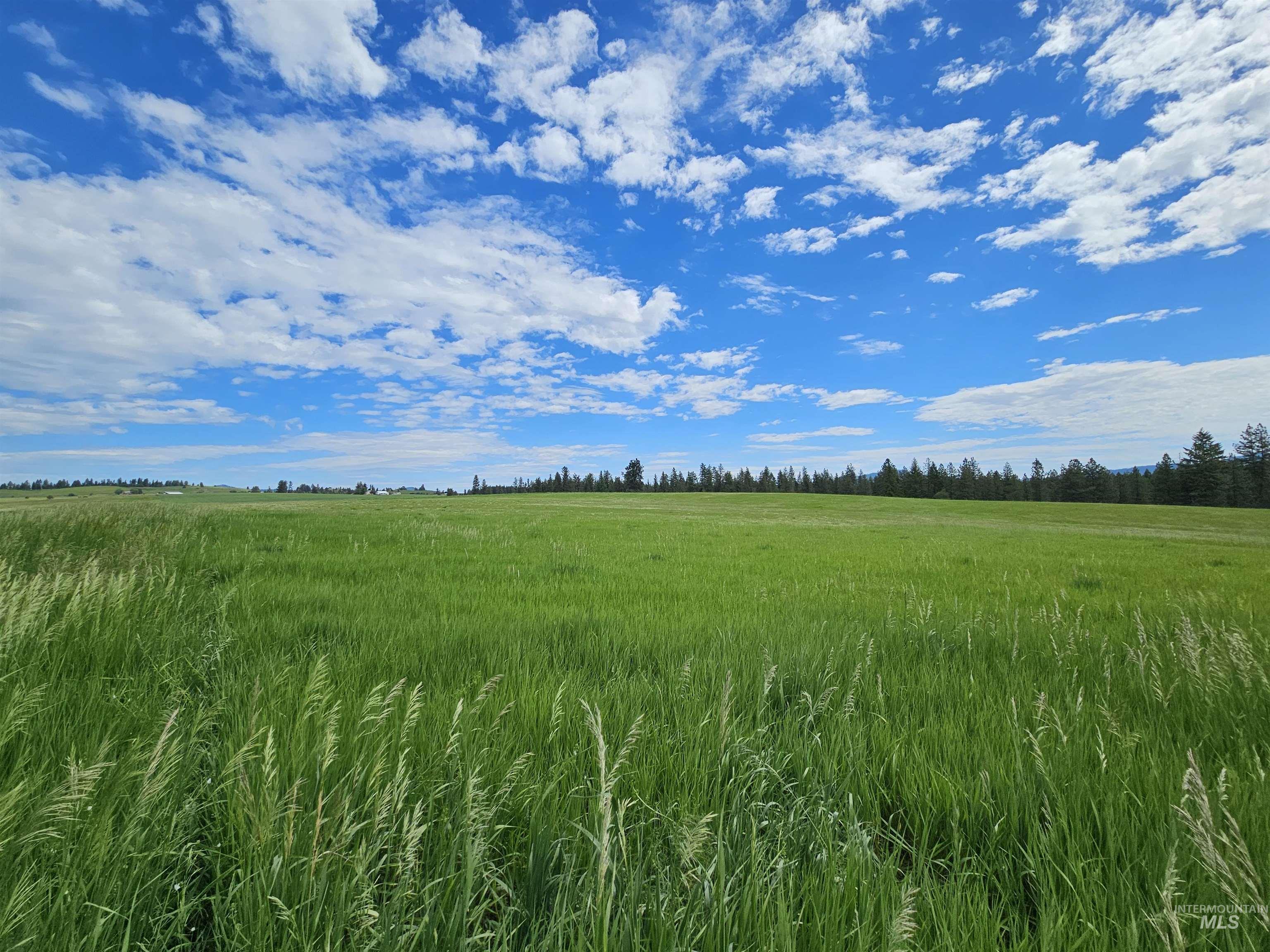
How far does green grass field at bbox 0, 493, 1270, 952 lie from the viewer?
1.32 meters

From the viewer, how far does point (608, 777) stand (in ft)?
6.31

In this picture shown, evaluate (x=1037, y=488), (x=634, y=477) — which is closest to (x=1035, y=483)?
(x=1037, y=488)

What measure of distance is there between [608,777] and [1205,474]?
135 meters

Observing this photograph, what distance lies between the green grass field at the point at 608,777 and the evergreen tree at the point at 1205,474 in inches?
5005

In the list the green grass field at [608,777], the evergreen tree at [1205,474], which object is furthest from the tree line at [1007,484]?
the green grass field at [608,777]

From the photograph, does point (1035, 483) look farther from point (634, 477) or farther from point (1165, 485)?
point (634, 477)

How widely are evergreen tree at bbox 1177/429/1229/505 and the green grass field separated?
12714 centimetres

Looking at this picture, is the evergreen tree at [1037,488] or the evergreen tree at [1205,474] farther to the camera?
the evergreen tree at [1037,488]

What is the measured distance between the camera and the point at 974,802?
77.4 inches

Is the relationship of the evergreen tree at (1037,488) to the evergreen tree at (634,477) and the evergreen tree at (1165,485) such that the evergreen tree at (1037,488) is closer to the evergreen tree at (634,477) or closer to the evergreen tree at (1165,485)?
the evergreen tree at (1165,485)

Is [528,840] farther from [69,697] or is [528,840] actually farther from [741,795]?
[69,697]

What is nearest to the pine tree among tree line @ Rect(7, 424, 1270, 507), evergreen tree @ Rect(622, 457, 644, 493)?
tree line @ Rect(7, 424, 1270, 507)

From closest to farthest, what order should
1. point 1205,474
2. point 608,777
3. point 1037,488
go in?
point 608,777 → point 1205,474 → point 1037,488

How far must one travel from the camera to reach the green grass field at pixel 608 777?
1318 millimetres
